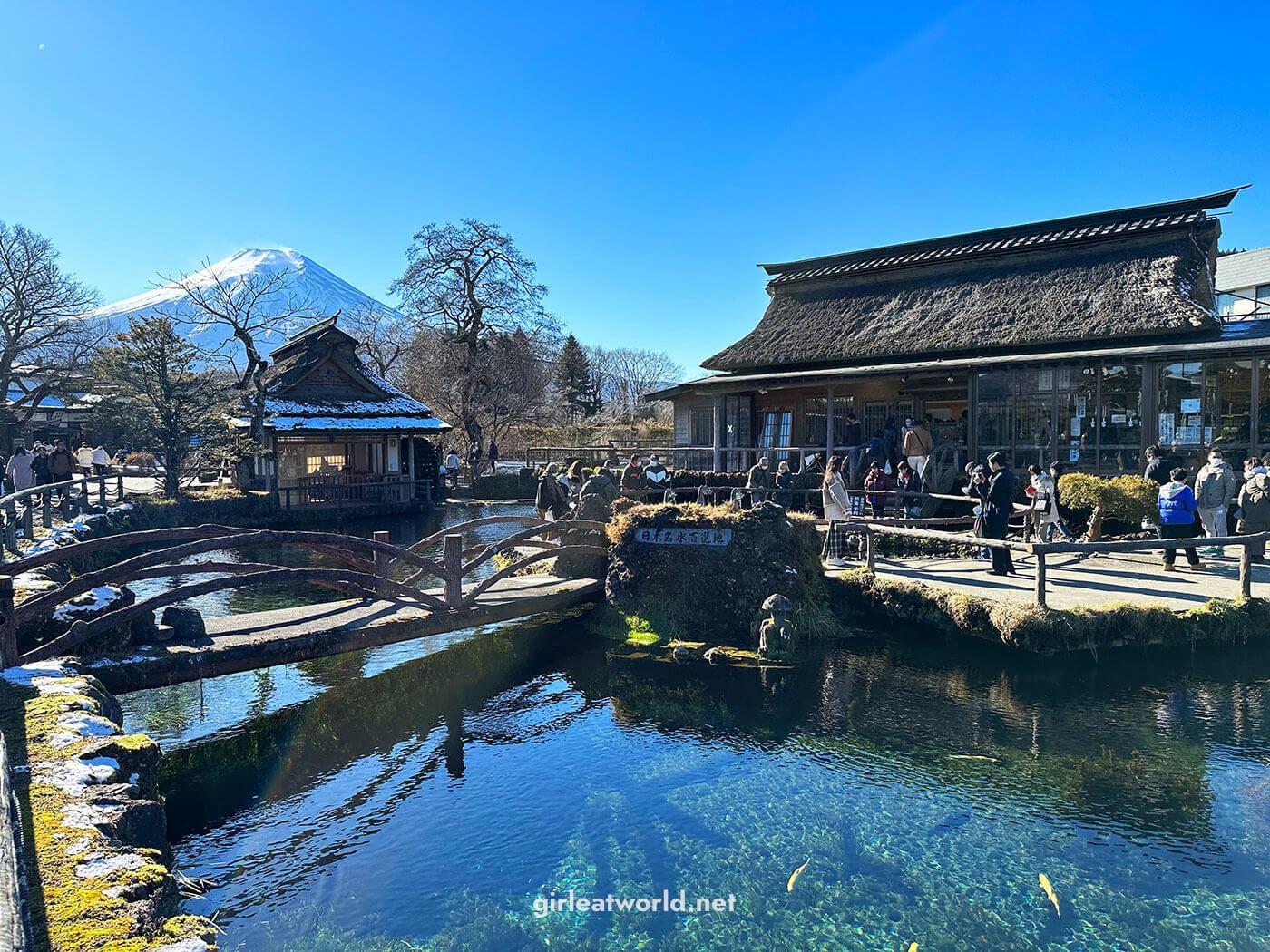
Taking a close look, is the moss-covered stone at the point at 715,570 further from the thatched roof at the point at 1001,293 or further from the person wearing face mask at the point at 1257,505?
the thatched roof at the point at 1001,293

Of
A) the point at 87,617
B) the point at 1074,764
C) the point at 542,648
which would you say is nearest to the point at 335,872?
the point at 87,617

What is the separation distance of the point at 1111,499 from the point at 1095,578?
3.08m

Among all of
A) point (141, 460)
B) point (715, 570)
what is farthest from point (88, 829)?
point (141, 460)

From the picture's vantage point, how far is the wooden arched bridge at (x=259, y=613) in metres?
7.63

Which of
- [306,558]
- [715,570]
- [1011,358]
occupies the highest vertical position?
[1011,358]

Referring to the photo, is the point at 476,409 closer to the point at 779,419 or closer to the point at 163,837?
the point at 779,419

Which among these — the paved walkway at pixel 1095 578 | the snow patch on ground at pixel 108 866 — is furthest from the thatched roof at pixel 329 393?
the snow patch on ground at pixel 108 866

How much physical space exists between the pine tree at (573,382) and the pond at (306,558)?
2465 cm

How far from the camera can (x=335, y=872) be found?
6.04 m

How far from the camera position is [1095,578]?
1096 cm

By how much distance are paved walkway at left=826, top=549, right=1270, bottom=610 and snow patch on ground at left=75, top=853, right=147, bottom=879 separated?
9.27m

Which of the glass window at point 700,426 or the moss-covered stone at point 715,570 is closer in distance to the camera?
the moss-covered stone at point 715,570

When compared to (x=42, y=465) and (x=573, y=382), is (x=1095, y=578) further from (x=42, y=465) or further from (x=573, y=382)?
(x=573, y=382)

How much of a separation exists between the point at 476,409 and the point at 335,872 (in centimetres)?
3038
